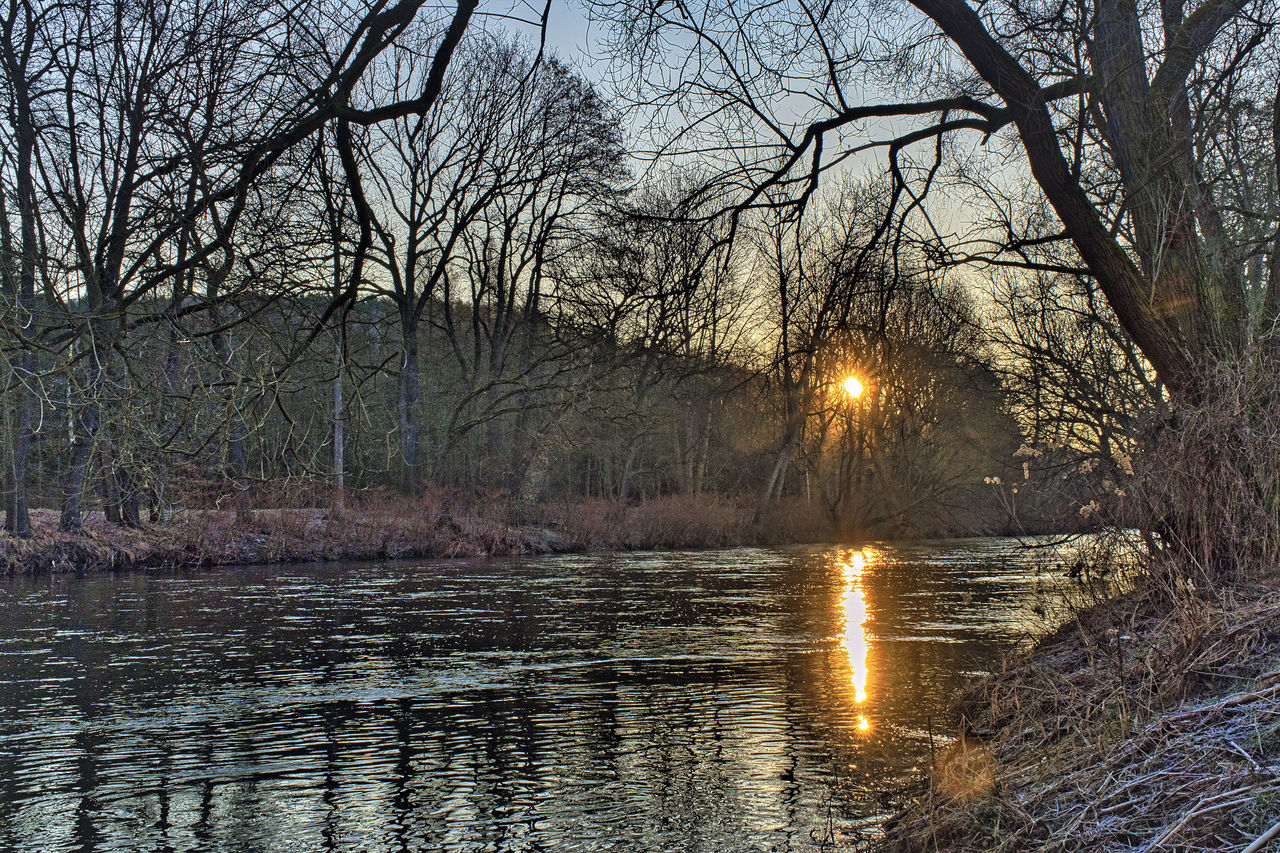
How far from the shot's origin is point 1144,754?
4551mm

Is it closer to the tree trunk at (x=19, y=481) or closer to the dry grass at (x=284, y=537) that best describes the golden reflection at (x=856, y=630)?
the dry grass at (x=284, y=537)

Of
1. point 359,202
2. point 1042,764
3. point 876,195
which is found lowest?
point 1042,764

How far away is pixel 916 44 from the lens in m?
7.63

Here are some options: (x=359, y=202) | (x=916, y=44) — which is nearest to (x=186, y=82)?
(x=359, y=202)

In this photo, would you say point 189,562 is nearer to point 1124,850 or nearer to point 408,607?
point 408,607

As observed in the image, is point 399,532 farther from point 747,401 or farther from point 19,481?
point 747,401

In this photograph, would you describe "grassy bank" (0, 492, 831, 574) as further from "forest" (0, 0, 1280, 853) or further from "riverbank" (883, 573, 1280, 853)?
"riverbank" (883, 573, 1280, 853)

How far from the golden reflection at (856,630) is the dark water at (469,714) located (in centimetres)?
7

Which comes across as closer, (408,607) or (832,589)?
(408,607)

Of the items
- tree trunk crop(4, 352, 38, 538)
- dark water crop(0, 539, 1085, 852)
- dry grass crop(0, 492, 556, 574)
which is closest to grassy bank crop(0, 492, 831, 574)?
dry grass crop(0, 492, 556, 574)

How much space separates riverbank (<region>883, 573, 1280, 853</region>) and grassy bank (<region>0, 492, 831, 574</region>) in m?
20.9

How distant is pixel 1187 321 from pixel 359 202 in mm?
5518

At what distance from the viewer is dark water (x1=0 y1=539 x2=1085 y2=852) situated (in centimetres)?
645

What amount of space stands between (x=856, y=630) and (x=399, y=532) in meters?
16.5
